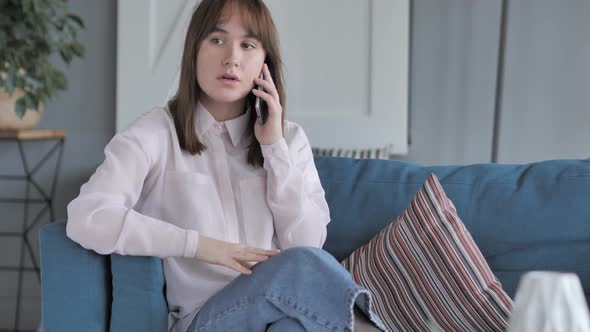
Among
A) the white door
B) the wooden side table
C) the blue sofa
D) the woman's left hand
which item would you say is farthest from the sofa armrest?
the wooden side table

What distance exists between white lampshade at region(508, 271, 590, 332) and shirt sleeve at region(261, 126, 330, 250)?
3.79ft

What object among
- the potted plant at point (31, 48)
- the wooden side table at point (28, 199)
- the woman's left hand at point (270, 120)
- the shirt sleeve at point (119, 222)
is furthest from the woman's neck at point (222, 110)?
the wooden side table at point (28, 199)

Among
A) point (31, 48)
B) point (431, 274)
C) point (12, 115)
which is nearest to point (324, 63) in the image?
point (31, 48)

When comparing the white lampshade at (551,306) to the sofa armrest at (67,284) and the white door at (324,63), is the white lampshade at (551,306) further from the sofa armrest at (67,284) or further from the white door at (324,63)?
the white door at (324,63)

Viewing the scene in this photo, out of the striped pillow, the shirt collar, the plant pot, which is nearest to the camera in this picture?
the striped pillow

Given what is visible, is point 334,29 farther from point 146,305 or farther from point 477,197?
point 146,305

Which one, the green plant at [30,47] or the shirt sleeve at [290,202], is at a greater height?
the green plant at [30,47]

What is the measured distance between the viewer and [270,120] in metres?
1.81

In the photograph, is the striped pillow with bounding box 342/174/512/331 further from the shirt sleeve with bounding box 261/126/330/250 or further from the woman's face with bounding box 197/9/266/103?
the woman's face with bounding box 197/9/266/103

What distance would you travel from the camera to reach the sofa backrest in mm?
1903

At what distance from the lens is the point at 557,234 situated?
1902mm

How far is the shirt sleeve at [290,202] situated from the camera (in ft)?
5.89

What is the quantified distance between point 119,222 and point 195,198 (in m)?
0.26

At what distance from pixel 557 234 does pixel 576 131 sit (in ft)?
5.41
